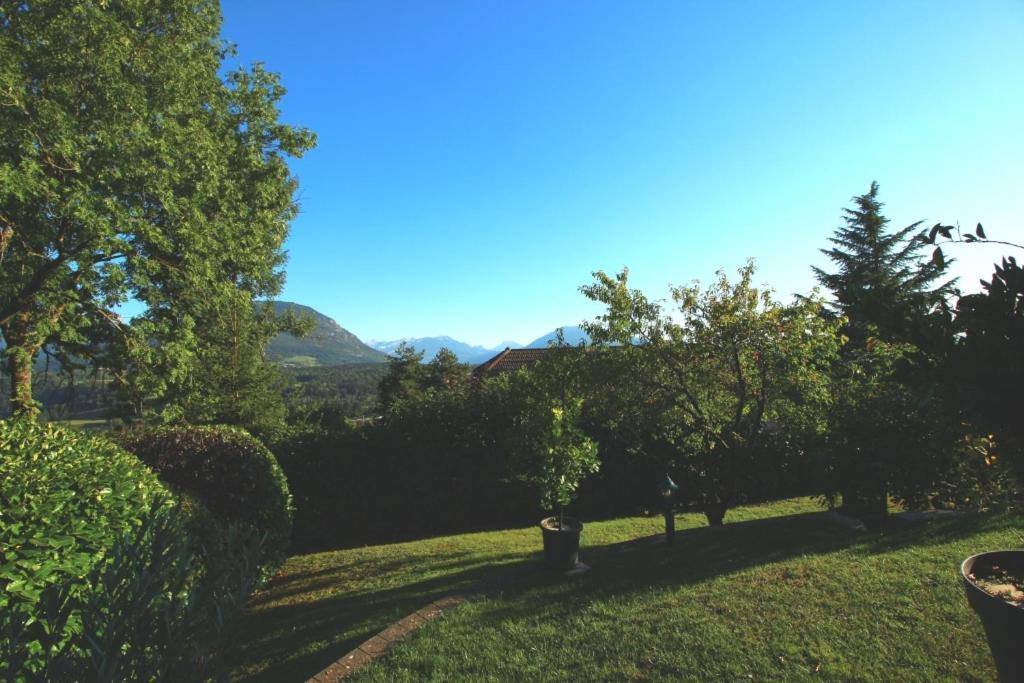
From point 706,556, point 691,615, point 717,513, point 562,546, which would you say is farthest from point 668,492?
point 717,513

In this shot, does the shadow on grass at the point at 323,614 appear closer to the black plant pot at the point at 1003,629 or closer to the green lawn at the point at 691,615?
the green lawn at the point at 691,615

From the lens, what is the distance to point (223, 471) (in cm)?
793

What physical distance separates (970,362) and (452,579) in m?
6.91

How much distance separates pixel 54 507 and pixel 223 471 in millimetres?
4530

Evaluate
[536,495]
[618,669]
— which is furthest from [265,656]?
[536,495]

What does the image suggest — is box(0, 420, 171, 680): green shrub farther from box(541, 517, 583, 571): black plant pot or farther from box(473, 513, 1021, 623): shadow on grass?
box(541, 517, 583, 571): black plant pot

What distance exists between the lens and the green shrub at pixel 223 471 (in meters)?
7.73

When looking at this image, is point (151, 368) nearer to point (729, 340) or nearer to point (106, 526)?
point (106, 526)

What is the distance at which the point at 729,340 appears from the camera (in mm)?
9016

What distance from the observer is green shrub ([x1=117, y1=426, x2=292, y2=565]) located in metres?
7.73

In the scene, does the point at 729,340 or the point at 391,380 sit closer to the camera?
the point at 729,340

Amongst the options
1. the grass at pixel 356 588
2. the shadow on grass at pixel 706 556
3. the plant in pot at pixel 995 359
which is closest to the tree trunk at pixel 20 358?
the grass at pixel 356 588

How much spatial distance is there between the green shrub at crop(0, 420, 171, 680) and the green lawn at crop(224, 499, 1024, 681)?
A: 2271 mm

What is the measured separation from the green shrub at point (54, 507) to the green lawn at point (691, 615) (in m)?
2.27
